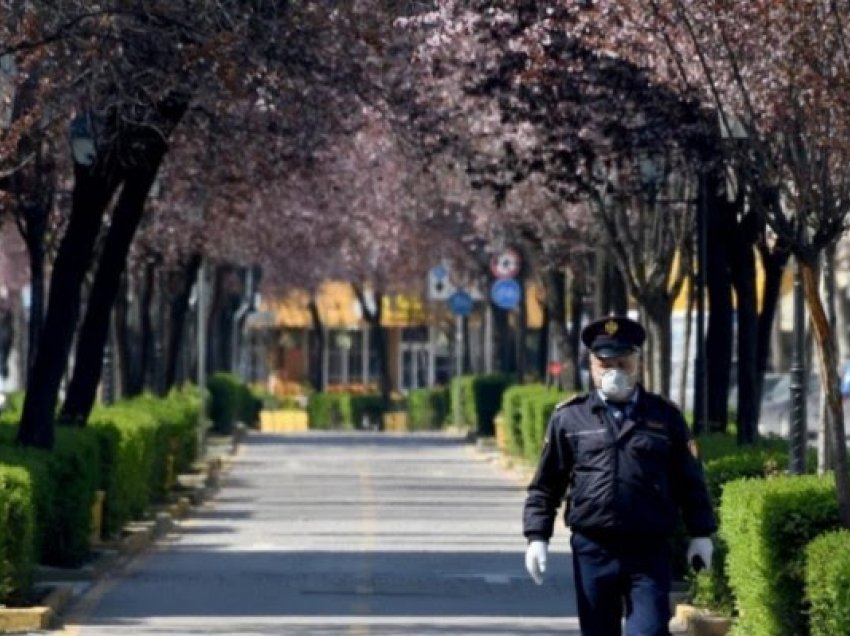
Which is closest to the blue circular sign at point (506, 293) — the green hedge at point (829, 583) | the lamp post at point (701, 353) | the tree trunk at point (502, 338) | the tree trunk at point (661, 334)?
the tree trunk at point (502, 338)

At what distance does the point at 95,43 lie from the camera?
16.7m

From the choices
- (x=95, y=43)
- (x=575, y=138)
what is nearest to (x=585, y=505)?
(x=95, y=43)

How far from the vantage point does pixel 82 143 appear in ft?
72.5

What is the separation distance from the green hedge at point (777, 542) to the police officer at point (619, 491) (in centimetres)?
251

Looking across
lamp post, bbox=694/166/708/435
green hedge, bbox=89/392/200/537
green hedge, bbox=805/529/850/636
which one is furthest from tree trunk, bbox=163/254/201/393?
green hedge, bbox=805/529/850/636

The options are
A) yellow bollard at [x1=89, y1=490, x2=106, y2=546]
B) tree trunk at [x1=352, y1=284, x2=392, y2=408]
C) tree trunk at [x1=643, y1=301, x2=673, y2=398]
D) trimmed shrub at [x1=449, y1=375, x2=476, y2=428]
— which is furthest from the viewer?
tree trunk at [x1=352, y1=284, x2=392, y2=408]

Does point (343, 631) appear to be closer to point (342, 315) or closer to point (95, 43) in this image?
point (95, 43)

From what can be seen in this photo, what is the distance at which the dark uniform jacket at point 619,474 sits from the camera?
11.2 m

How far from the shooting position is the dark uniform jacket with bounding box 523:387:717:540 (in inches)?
443

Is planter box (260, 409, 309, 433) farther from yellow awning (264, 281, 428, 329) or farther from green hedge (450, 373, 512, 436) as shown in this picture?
green hedge (450, 373, 512, 436)

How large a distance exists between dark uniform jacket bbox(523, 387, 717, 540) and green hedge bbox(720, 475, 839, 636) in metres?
2.39

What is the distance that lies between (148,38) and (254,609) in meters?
4.04

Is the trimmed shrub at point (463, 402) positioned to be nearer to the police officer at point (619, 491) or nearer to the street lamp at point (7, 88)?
the street lamp at point (7, 88)

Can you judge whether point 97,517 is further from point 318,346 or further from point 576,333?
point 318,346
